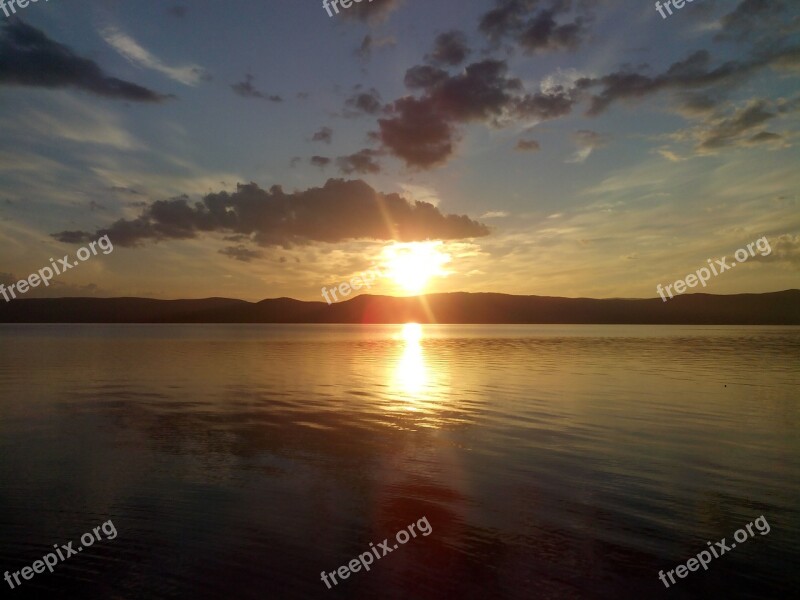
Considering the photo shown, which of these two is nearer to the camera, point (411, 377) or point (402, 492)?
point (402, 492)

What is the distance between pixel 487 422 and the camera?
28.0 m

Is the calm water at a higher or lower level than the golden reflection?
lower

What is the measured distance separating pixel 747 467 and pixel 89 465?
77.1ft

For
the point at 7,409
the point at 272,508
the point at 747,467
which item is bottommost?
the point at 747,467

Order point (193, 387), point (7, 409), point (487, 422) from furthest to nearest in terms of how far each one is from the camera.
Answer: point (193, 387)
point (7, 409)
point (487, 422)

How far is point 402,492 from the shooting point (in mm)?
16781

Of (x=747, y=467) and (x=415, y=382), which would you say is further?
(x=415, y=382)

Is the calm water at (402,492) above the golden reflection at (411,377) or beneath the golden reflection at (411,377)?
beneath

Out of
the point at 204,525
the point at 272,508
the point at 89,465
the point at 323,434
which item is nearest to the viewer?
the point at 204,525

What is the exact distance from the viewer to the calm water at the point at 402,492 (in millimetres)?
11422

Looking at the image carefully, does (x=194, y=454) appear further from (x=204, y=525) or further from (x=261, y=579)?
(x=261, y=579)

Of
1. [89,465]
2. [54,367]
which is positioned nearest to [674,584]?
[89,465]

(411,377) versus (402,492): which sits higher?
(411,377)

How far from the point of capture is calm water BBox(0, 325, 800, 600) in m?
11.4
